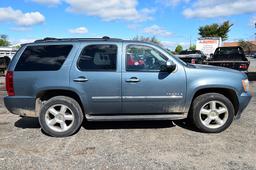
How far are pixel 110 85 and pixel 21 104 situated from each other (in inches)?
67.2

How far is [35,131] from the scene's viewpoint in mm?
5684

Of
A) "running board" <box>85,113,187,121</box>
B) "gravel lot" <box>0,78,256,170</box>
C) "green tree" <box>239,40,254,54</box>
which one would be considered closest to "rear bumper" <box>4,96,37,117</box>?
"gravel lot" <box>0,78,256,170</box>

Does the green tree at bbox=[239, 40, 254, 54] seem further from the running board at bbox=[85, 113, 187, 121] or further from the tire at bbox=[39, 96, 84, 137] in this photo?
the tire at bbox=[39, 96, 84, 137]

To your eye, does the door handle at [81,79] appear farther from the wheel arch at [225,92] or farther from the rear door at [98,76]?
the wheel arch at [225,92]

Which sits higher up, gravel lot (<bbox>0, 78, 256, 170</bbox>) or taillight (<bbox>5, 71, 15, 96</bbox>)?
taillight (<bbox>5, 71, 15, 96</bbox>)

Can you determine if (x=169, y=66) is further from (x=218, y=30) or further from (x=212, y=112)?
(x=218, y=30)

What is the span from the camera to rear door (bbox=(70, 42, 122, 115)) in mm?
5207

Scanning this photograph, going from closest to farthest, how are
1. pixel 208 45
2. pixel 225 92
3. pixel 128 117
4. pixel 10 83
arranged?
1. pixel 10 83
2. pixel 128 117
3. pixel 225 92
4. pixel 208 45

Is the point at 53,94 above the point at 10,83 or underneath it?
underneath

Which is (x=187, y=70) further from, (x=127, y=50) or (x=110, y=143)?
(x=110, y=143)

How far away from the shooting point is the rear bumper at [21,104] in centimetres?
528

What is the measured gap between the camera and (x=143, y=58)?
210 inches

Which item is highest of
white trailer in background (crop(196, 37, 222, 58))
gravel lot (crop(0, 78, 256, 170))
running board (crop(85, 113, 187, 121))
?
white trailer in background (crop(196, 37, 222, 58))

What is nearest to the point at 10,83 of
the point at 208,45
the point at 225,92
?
the point at 225,92
